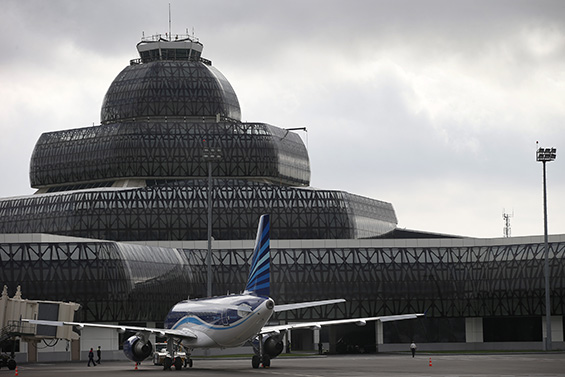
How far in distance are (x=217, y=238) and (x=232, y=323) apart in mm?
85161

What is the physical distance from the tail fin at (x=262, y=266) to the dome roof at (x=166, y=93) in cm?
9956

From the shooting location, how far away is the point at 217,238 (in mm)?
163250

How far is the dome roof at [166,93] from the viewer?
579 ft

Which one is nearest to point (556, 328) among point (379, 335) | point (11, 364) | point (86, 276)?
point (379, 335)

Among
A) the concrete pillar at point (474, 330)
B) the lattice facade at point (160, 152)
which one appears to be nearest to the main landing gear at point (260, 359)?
the concrete pillar at point (474, 330)

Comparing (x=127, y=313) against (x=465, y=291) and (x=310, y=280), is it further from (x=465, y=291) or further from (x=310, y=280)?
(x=465, y=291)

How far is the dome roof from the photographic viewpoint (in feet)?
579

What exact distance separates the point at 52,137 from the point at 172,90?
792 inches

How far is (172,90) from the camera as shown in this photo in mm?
177250

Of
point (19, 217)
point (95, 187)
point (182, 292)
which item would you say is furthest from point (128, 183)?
point (182, 292)

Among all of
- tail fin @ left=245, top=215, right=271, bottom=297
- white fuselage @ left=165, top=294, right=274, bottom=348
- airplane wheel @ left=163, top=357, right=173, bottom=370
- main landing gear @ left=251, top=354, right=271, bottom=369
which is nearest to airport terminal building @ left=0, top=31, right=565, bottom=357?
white fuselage @ left=165, top=294, right=274, bottom=348

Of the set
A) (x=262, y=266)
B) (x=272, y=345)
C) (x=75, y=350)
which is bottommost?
(x=75, y=350)

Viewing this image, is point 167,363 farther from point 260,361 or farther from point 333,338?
point 333,338

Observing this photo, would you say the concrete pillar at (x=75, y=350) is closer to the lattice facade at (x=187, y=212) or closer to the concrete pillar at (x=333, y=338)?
the concrete pillar at (x=333, y=338)
